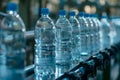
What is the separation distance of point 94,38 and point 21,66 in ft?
4.13

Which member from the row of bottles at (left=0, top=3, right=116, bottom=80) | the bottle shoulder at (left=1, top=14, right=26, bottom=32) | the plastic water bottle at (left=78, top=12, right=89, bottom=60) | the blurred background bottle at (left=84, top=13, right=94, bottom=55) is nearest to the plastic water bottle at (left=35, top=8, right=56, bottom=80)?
the row of bottles at (left=0, top=3, right=116, bottom=80)

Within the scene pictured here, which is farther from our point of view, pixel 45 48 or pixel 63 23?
pixel 63 23

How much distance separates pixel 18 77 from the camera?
105cm

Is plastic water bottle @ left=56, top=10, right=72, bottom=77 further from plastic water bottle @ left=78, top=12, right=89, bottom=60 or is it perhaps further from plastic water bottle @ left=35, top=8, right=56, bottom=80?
plastic water bottle @ left=78, top=12, right=89, bottom=60

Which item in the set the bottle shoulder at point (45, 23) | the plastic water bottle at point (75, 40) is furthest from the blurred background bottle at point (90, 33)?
the bottle shoulder at point (45, 23)

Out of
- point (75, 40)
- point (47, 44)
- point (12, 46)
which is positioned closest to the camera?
point (12, 46)

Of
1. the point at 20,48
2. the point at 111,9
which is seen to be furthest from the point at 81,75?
the point at 111,9

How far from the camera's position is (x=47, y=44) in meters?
1.60

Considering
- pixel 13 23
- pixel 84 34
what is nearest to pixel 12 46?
pixel 13 23

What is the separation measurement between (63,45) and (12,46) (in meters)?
0.54

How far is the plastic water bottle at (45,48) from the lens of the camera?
138cm

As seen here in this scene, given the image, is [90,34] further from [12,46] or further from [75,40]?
[12,46]

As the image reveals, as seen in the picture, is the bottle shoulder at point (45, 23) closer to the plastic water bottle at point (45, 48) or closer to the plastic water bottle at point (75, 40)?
the plastic water bottle at point (45, 48)

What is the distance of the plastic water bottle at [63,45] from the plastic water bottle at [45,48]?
59 mm
